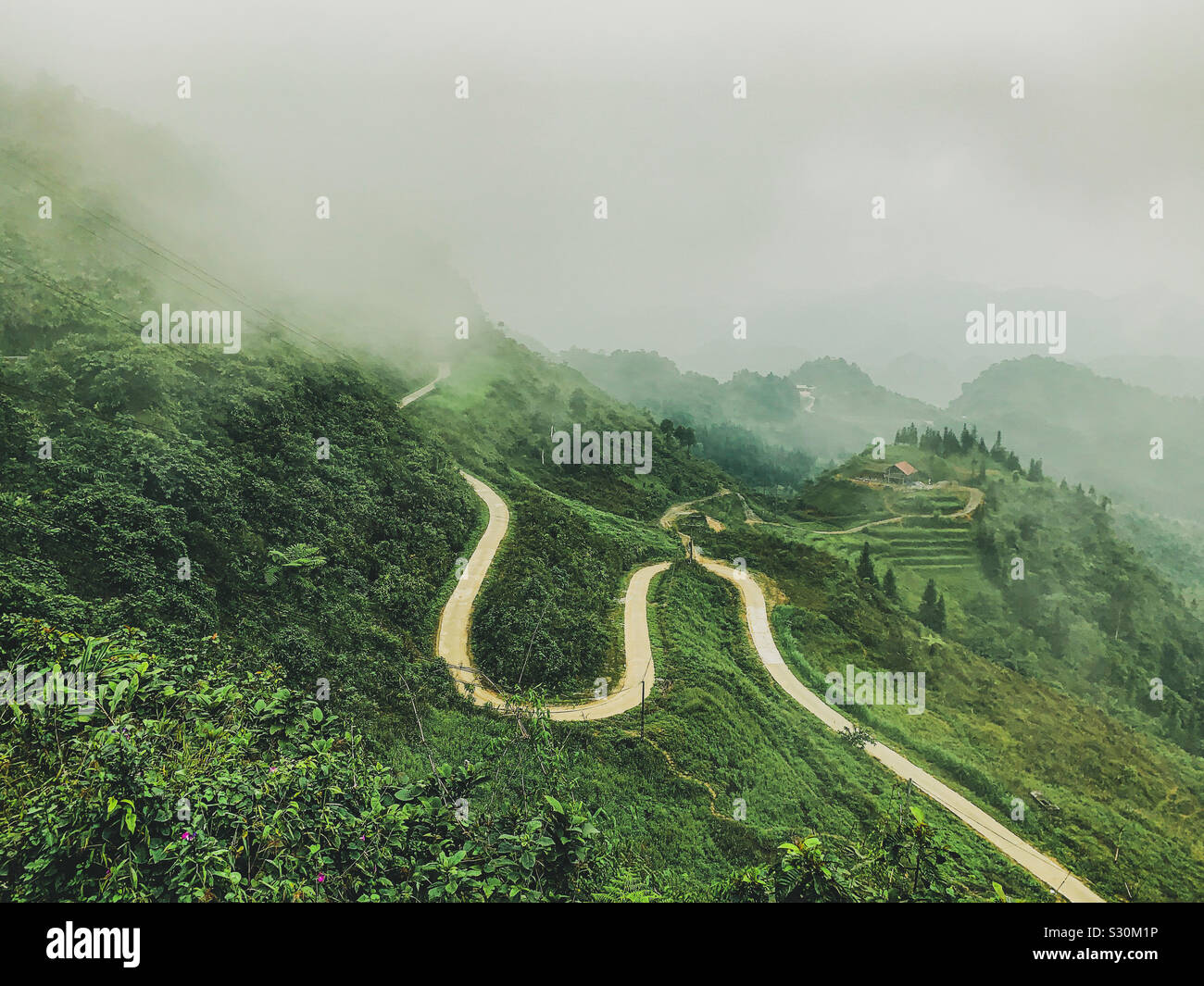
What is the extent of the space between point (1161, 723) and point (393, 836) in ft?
260

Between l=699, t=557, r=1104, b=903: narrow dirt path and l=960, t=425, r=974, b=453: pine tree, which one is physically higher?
l=960, t=425, r=974, b=453: pine tree

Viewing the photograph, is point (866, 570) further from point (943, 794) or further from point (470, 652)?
point (470, 652)

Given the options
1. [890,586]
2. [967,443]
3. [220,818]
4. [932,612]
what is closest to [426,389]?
[890,586]

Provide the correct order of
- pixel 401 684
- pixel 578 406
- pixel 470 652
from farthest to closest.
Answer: pixel 578 406 < pixel 470 652 < pixel 401 684

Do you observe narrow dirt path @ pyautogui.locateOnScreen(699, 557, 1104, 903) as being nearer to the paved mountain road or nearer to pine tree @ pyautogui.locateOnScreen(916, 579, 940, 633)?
the paved mountain road

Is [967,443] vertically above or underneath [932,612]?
above

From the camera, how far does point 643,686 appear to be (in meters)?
21.8

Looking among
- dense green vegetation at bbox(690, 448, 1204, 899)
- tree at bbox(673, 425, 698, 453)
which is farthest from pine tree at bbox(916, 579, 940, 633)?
tree at bbox(673, 425, 698, 453)

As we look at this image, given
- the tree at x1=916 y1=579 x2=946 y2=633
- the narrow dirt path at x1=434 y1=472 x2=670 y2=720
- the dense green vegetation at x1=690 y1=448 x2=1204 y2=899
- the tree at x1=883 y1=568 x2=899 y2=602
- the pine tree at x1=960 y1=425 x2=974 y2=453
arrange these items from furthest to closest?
the pine tree at x1=960 y1=425 x2=974 y2=453
the tree at x1=883 y1=568 x2=899 y2=602
the tree at x1=916 y1=579 x2=946 y2=633
the dense green vegetation at x1=690 y1=448 x2=1204 y2=899
the narrow dirt path at x1=434 y1=472 x2=670 y2=720

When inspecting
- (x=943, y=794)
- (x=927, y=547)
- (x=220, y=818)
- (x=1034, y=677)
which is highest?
(x=220, y=818)

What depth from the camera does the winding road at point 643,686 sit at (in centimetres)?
2217

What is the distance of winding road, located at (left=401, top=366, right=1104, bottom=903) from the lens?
22.2 metres
